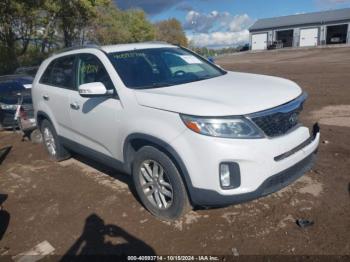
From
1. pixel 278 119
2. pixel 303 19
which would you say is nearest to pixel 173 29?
pixel 303 19

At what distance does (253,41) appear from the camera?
60.2 m

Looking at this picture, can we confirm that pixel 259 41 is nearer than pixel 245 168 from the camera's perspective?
No

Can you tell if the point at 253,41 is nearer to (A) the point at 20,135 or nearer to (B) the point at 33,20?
(B) the point at 33,20

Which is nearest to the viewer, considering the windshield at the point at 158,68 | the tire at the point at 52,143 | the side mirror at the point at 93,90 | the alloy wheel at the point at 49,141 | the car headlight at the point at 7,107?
the side mirror at the point at 93,90

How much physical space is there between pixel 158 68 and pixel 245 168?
1.90m

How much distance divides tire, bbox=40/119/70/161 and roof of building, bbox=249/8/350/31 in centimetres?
5715

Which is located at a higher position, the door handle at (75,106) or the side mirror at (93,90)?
the side mirror at (93,90)

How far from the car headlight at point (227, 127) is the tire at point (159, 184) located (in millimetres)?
542

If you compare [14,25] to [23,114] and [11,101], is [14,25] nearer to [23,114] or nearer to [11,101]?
[11,101]

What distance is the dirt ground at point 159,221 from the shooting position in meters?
3.32

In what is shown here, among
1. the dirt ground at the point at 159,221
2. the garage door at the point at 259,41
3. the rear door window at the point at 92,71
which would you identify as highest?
the garage door at the point at 259,41

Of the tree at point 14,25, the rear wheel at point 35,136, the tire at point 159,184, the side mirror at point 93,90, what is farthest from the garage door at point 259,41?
the tire at point 159,184

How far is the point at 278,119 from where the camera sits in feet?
10.7

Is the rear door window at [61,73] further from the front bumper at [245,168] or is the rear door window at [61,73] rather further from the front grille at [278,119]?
the front grille at [278,119]
